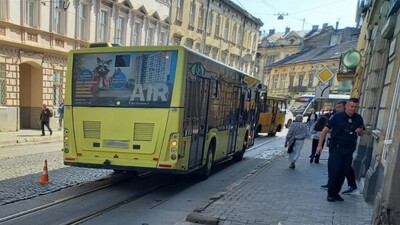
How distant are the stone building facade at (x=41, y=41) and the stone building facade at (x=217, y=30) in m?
7.82

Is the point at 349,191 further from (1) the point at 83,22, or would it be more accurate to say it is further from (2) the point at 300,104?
(2) the point at 300,104

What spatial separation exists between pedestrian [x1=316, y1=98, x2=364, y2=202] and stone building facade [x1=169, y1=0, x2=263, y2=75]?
25422mm

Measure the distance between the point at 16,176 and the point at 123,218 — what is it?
3.76 m

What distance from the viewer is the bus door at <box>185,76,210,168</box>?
287 inches

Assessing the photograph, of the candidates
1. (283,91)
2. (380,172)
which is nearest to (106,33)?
(380,172)

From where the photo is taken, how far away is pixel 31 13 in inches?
698

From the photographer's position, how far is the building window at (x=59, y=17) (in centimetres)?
1884

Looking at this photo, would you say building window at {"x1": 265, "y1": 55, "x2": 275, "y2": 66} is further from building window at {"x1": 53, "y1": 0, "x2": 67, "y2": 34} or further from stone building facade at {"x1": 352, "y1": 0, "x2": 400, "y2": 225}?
stone building facade at {"x1": 352, "y1": 0, "x2": 400, "y2": 225}

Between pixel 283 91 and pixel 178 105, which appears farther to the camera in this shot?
pixel 283 91

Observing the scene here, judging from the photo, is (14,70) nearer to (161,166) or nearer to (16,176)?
(16,176)

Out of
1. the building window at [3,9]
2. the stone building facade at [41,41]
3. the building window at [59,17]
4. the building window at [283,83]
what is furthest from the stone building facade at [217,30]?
the building window at [3,9]

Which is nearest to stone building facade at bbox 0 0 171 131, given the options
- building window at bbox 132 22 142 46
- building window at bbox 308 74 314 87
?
building window at bbox 132 22 142 46

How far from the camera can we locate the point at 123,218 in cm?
566

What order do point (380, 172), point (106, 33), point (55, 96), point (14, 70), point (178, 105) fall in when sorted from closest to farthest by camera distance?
point (380, 172) → point (178, 105) → point (14, 70) → point (55, 96) → point (106, 33)
